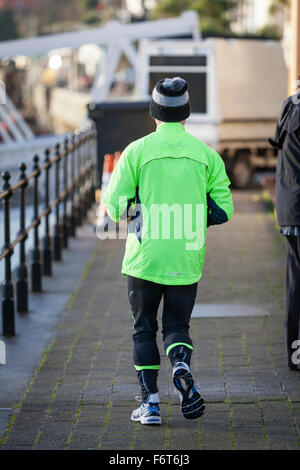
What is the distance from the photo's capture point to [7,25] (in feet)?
419

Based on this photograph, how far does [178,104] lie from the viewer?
5855 millimetres

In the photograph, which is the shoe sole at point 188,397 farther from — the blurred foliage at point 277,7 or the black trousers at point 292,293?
the blurred foliage at point 277,7

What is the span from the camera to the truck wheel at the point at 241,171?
749 inches

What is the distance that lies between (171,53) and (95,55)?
239 ft

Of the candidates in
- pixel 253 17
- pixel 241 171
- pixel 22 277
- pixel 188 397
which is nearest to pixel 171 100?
pixel 188 397

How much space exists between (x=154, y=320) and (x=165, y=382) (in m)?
0.96

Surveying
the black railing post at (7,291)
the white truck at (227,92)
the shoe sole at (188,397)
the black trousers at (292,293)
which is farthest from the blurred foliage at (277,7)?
the shoe sole at (188,397)

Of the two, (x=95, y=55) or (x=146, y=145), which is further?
(x=95, y=55)

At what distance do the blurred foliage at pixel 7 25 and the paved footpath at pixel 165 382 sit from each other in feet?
387

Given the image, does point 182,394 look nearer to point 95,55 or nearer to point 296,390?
point 296,390

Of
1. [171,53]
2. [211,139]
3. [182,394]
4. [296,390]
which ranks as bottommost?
[211,139]

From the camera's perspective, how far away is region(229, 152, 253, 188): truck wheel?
19.0 meters

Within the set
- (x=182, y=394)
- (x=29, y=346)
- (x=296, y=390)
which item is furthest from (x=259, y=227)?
(x=182, y=394)

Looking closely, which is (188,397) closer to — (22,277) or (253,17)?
(22,277)
